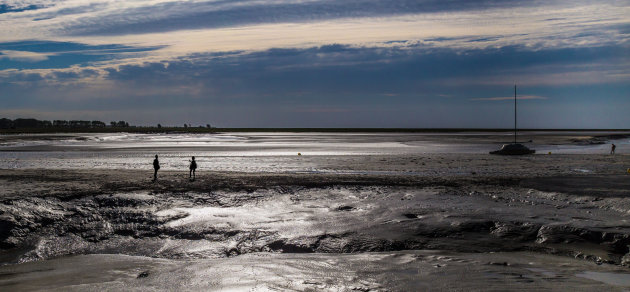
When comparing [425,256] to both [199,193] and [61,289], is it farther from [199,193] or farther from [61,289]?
[199,193]

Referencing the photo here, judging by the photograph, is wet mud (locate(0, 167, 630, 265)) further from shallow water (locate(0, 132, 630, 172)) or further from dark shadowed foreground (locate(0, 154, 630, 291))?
shallow water (locate(0, 132, 630, 172))

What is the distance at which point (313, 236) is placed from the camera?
1227 centimetres

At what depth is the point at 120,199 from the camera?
16.2 m

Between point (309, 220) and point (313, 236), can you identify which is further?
point (309, 220)

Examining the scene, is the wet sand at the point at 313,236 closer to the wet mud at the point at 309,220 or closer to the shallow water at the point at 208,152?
the wet mud at the point at 309,220

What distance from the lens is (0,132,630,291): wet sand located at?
893 centimetres

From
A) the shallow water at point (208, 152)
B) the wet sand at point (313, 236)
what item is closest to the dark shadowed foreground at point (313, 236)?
the wet sand at point (313, 236)

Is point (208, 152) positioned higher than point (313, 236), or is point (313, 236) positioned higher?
point (208, 152)

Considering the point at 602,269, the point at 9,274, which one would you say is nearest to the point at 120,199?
the point at 9,274

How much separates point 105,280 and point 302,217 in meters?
6.69

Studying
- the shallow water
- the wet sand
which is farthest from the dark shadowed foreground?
the shallow water

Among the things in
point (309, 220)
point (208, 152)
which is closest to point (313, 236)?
point (309, 220)

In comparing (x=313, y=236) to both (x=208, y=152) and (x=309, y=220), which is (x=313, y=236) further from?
(x=208, y=152)

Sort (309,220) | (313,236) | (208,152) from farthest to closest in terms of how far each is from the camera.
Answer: (208,152) → (309,220) → (313,236)
